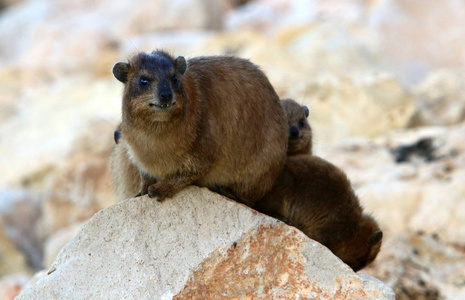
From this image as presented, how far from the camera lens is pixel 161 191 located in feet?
21.8

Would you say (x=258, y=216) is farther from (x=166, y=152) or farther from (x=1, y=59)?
(x=1, y=59)

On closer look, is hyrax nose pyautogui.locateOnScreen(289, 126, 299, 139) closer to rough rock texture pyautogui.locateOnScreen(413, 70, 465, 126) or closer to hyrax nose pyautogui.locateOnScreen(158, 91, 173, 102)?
hyrax nose pyautogui.locateOnScreen(158, 91, 173, 102)

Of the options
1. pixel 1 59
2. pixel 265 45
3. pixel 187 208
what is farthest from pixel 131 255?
pixel 1 59

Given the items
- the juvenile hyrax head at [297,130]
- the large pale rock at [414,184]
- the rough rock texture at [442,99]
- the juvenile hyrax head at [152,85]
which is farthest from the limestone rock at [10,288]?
the rough rock texture at [442,99]

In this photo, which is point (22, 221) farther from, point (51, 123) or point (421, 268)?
point (421, 268)

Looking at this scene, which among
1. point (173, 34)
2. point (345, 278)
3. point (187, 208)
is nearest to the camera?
point (345, 278)

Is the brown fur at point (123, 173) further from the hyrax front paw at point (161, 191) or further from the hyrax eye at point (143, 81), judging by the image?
the hyrax eye at point (143, 81)

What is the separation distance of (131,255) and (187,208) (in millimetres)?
665

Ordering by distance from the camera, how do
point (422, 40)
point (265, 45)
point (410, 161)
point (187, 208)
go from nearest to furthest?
point (187, 208) < point (410, 161) < point (265, 45) < point (422, 40)

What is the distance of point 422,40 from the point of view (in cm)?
2291

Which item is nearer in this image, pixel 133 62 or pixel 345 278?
pixel 345 278

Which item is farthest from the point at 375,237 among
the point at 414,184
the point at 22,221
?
the point at 22,221

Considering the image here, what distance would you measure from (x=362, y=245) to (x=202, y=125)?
2095 mm

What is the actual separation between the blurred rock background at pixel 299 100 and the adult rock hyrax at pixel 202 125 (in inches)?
44.9
